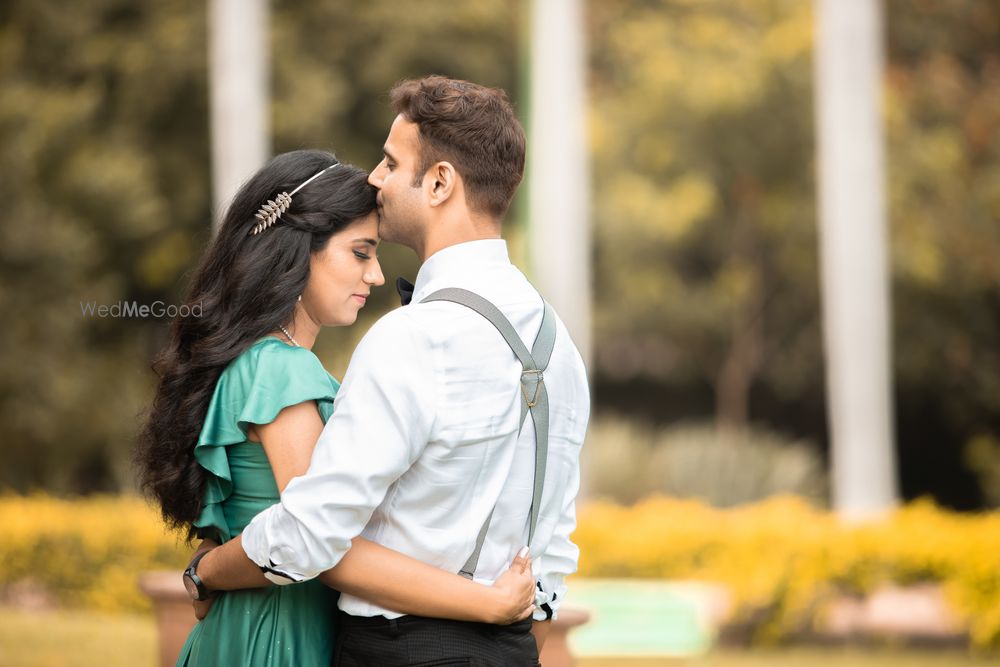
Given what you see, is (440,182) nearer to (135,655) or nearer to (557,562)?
(557,562)

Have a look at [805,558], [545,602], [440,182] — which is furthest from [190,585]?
[805,558]

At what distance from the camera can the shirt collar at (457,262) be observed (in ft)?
7.69

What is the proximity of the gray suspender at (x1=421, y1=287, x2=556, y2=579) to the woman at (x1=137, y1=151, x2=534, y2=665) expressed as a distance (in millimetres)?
114

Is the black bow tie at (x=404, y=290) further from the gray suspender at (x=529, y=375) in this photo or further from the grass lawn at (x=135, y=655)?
the grass lawn at (x=135, y=655)

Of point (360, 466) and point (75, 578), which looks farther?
point (75, 578)

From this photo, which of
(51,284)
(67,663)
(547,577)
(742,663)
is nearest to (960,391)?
(742,663)

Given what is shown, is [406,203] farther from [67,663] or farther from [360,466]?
[67,663]

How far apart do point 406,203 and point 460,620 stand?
80 centimetres

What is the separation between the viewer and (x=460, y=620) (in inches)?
89.4

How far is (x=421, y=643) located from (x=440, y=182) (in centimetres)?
86

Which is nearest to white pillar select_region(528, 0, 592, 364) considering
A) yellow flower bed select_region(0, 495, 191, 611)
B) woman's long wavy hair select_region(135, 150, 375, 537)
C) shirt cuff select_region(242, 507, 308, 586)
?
yellow flower bed select_region(0, 495, 191, 611)

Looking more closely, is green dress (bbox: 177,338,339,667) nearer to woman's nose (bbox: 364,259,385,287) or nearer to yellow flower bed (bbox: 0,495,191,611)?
woman's nose (bbox: 364,259,385,287)

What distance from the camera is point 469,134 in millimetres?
2330

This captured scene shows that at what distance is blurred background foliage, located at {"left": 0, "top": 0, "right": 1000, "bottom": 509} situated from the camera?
14.1 meters
